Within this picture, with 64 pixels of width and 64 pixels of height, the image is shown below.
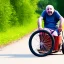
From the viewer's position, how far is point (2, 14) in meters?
24.3

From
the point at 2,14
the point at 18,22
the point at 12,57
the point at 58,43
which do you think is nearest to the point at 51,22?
the point at 58,43

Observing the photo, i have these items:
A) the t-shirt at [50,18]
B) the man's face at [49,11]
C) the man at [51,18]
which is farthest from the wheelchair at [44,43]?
the man's face at [49,11]

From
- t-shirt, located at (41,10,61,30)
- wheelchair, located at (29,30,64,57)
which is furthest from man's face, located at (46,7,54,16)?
wheelchair, located at (29,30,64,57)

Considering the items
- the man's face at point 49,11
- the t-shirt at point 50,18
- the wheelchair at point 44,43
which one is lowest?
the wheelchair at point 44,43

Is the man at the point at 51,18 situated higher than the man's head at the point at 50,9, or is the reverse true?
the man's head at the point at 50,9

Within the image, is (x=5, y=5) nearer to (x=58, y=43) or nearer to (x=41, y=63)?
(x=58, y=43)

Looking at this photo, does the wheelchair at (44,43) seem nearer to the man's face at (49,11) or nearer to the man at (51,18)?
the man at (51,18)

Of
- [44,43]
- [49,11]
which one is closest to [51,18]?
[49,11]

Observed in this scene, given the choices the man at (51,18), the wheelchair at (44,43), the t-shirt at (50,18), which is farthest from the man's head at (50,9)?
the wheelchair at (44,43)

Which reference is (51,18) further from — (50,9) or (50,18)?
(50,9)

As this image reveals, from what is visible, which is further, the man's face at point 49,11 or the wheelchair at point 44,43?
A: the man's face at point 49,11

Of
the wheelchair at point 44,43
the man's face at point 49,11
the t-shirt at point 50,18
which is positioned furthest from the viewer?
the t-shirt at point 50,18

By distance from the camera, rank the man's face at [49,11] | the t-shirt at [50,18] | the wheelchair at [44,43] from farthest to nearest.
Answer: the t-shirt at [50,18]
the man's face at [49,11]
the wheelchair at [44,43]

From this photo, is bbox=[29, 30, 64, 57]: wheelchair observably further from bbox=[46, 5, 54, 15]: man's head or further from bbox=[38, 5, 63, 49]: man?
bbox=[46, 5, 54, 15]: man's head
